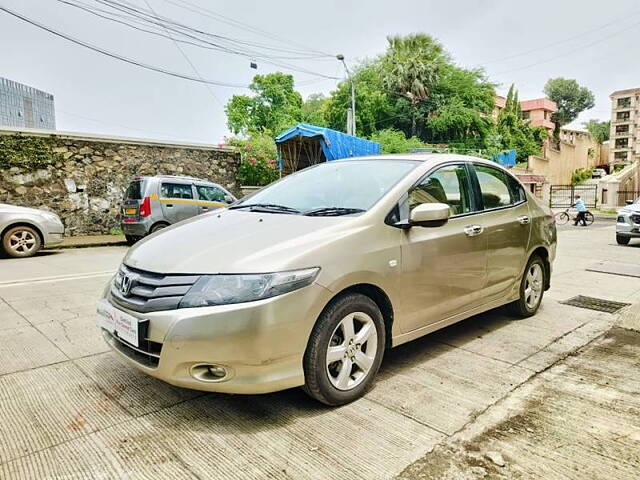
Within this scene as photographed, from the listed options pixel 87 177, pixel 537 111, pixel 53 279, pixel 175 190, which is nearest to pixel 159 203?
pixel 175 190

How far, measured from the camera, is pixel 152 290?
91.2 inches

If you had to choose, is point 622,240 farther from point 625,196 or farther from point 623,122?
point 623,122

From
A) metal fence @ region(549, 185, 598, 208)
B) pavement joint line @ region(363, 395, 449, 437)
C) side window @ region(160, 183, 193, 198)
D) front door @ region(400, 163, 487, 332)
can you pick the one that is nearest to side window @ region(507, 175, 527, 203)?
front door @ region(400, 163, 487, 332)

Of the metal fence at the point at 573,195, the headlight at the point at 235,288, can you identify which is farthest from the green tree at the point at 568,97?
the headlight at the point at 235,288

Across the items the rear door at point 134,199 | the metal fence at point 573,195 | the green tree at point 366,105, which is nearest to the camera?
the rear door at point 134,199

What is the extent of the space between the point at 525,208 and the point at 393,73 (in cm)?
3930

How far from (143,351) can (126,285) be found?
0.41 metres

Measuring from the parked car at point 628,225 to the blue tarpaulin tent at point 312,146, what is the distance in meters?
7.64

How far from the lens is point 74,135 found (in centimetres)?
1212

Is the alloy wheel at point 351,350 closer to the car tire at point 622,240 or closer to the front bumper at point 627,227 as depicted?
the front bumper at point 627,227

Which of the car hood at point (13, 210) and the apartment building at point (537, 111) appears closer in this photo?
the car hood at point (13, 210)

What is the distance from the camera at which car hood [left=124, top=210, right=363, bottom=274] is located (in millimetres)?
2268

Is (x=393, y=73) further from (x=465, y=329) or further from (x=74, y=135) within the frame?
(x=465, y=329)

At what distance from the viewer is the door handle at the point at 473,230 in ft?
10.8
